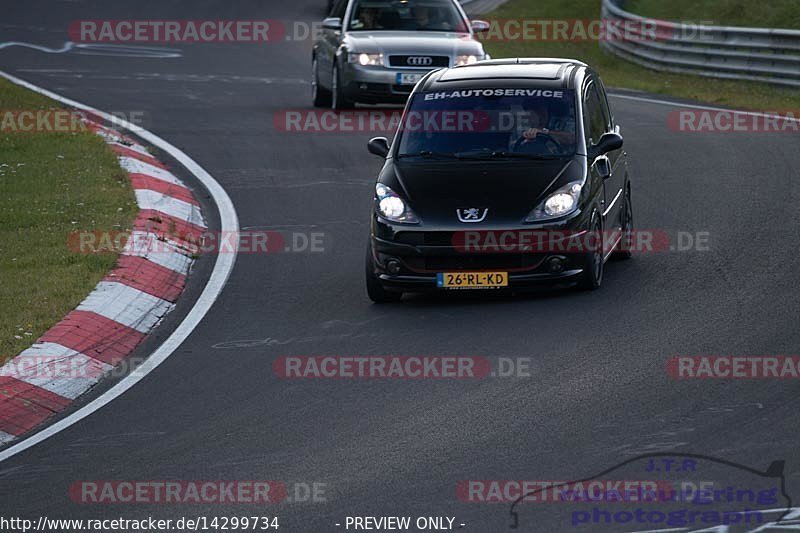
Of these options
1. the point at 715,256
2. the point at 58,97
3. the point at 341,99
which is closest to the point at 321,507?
the point at 715,256

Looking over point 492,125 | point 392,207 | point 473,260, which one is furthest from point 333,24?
point 473,260

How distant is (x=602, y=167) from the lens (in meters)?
12.1

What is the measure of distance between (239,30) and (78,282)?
80.6ft

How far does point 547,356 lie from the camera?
9602 millimetres

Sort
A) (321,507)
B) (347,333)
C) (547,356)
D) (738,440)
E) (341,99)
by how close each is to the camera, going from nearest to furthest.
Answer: (321,507) → (738,440) → (547,356) → (347,333) → (341,99)

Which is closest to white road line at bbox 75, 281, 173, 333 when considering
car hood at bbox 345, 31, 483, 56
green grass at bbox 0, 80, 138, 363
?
green grass at bbox 0, 80, 138, 363

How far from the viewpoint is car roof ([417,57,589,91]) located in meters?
12.5

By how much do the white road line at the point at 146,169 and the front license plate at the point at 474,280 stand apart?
19.5 ft

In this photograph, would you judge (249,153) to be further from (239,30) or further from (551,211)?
(239,30)

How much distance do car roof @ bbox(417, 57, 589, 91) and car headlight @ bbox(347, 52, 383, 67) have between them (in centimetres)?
799

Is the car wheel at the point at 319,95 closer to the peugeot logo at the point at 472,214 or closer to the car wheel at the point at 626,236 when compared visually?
the car wheel at the point at 626,236

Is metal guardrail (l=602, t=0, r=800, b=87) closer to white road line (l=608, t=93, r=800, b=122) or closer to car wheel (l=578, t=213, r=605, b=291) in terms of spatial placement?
white road line (l=608, t=93, r=800, b=122)

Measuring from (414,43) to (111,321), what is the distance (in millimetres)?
11195

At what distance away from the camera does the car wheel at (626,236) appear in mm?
12883
